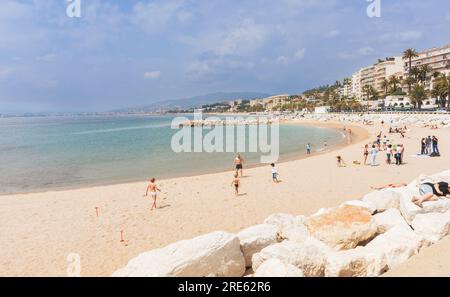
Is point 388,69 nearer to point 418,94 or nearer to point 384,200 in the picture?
point 418,94

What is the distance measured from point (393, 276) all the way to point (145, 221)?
7697mm

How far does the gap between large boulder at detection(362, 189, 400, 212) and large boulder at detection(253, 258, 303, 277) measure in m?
4.56

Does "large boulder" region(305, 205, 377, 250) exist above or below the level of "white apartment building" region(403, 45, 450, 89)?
below

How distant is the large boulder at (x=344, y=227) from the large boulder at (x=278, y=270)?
2021 mm

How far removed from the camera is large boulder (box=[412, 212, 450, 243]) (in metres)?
6.23

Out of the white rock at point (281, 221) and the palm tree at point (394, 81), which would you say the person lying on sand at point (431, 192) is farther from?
the palm tree at point (394, 81)

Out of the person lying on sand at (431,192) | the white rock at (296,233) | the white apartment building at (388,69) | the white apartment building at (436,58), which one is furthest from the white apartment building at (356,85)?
the white rock at (296,233)

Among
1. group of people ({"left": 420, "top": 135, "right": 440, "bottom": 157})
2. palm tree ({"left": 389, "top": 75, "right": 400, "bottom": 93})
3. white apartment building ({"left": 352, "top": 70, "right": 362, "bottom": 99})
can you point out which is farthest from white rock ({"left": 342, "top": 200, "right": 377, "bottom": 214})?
white apartment building ({"left": 352, "top": 70, "right": 362, "bottom": 99})

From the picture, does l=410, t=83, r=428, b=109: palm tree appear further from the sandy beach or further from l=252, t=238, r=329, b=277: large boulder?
l=252, t=238, r=329, b=277: large boulder

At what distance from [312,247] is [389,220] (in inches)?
107

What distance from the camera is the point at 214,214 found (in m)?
10.8

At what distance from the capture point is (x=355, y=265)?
5539mm
